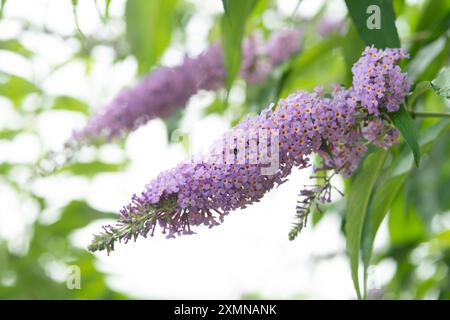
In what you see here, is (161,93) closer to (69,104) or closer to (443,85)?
(69,104)

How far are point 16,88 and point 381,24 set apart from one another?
1.95 m

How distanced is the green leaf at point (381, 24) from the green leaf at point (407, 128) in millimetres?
157

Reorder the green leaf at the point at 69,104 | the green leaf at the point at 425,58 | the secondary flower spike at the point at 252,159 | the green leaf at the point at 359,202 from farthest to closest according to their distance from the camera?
the green leaf at the point at 69,104 → the green leaf at the point at 425,58 → the green leaf at the point at 359,202 → the secondary flower spike at the point at 252,159

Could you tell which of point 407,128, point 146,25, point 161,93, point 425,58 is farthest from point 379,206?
point 146,25

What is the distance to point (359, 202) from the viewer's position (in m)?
1.51

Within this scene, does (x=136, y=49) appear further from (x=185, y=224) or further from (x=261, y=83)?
(x=185, y=224)

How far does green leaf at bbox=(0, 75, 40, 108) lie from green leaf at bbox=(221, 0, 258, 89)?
1.21 metres

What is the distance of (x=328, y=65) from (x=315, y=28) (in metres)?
0.25

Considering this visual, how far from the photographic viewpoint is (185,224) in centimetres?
127

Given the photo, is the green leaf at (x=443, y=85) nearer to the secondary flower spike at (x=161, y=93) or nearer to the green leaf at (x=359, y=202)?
the green leaf at (x=359, y=202)

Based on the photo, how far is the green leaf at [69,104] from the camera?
2.99 m

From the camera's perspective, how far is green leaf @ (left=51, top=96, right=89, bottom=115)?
2.99 meters

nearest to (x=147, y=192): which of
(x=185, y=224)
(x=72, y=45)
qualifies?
(x=185, y=224)

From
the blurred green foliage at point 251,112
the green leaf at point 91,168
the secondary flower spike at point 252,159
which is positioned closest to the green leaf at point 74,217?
the blurred green foliage at point 251,112
